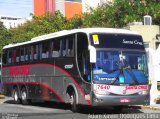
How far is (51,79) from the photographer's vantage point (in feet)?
73.0

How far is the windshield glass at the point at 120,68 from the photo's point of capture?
715 inches

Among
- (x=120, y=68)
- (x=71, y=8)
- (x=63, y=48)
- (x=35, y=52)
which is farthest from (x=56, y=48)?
(x=71, y=8)

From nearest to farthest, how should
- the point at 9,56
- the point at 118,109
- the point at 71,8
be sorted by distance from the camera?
the point at 118,109 → the point at 9,56 → the point at 71,8

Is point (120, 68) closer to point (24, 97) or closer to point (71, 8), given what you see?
point (24, 97)

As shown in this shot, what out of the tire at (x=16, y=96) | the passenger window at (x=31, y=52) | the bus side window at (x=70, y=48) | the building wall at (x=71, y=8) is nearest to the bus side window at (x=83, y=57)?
the bus side window at (x=70, y=48)

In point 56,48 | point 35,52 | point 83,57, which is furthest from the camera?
point 35,52

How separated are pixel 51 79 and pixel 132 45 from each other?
5.04 metres

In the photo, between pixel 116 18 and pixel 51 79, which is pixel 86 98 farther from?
pixel 116 18

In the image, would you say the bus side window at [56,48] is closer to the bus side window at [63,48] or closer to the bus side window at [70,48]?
the bus side window at [63,48]

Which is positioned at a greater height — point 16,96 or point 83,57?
point 83,57

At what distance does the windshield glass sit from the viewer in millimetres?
18172

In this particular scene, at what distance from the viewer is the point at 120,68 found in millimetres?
18391

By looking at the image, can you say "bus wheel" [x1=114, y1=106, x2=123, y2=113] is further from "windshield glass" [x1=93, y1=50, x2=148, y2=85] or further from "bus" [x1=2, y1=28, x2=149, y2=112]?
"windshield glass" [x1=93, y1=50, x2=148, y2=85]

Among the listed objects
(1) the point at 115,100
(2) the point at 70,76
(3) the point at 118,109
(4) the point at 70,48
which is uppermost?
(4) the point at 70,48
